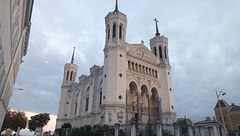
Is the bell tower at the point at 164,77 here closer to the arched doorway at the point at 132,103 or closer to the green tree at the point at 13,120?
the arched doorway at the point at 132,103

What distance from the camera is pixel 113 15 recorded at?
31016 millimetres

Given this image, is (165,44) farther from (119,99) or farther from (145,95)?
(119,99)

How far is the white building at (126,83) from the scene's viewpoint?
25625 mm

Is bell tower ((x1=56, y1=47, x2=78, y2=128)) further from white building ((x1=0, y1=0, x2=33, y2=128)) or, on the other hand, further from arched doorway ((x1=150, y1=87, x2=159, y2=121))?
white building ((x1=0, y1=0, x2=33, y2=128))

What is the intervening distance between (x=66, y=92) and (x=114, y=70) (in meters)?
27.0

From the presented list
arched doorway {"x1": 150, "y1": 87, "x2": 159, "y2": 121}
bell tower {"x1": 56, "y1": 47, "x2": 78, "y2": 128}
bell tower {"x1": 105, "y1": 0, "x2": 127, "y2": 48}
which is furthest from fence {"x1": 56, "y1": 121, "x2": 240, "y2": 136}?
bell tower {"x1": 56, "y1": 47, "x2": 78, "y2": 128}

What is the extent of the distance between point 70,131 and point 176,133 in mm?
17917

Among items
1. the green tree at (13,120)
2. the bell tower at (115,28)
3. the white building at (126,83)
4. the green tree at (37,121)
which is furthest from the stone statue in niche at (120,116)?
the green tree at (37,121)

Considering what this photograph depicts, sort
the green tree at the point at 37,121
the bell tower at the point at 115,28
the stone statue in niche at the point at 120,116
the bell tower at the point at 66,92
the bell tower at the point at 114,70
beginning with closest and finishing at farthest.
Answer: the stone statue in niche at the point at 120,116 < the bell tower at the point at 114,70 < the bell tower at the point at 115,28 < the bell tower at the point at 66,92 < the green tree at the point at 37,121

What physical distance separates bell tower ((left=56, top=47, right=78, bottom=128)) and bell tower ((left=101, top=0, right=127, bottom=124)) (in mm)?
24228

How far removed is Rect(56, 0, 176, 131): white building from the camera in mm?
25625

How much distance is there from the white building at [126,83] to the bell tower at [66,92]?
374 inches

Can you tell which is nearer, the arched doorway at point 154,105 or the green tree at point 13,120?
the arched doorway at point 154,105

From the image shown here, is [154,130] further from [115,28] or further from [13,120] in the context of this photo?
[13,120]
